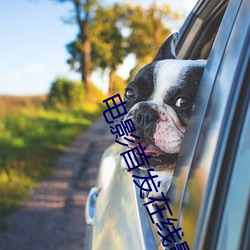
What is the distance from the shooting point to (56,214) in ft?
17.6

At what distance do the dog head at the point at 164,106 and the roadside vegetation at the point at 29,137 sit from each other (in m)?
0.72

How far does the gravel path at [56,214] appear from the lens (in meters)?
4.53

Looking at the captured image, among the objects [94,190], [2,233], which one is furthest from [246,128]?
[2,233]

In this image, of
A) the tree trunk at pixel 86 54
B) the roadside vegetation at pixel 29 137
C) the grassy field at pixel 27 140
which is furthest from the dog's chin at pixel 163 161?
the tree trunk at pixel 86 54

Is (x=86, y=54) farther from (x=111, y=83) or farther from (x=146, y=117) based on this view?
(x=146, y=117)

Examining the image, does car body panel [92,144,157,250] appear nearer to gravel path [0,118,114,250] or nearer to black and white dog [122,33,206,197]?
black and white dog [122,33,206,197]

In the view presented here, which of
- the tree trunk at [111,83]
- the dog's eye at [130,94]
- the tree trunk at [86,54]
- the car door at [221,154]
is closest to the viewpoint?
the car door at [221,154]

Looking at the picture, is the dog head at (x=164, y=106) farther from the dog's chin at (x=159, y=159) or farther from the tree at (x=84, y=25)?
the tree at (x=84, y=25)

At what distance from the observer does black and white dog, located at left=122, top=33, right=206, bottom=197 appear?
1.31 metres

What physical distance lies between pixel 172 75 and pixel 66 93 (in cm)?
1821

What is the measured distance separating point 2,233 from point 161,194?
3.65m

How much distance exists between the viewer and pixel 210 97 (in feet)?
3.71

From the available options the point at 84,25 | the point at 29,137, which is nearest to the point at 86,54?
the point at 84,25

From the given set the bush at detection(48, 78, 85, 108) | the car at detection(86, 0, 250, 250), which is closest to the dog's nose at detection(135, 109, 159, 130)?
the car at detection(86, 0, 250, 250)
